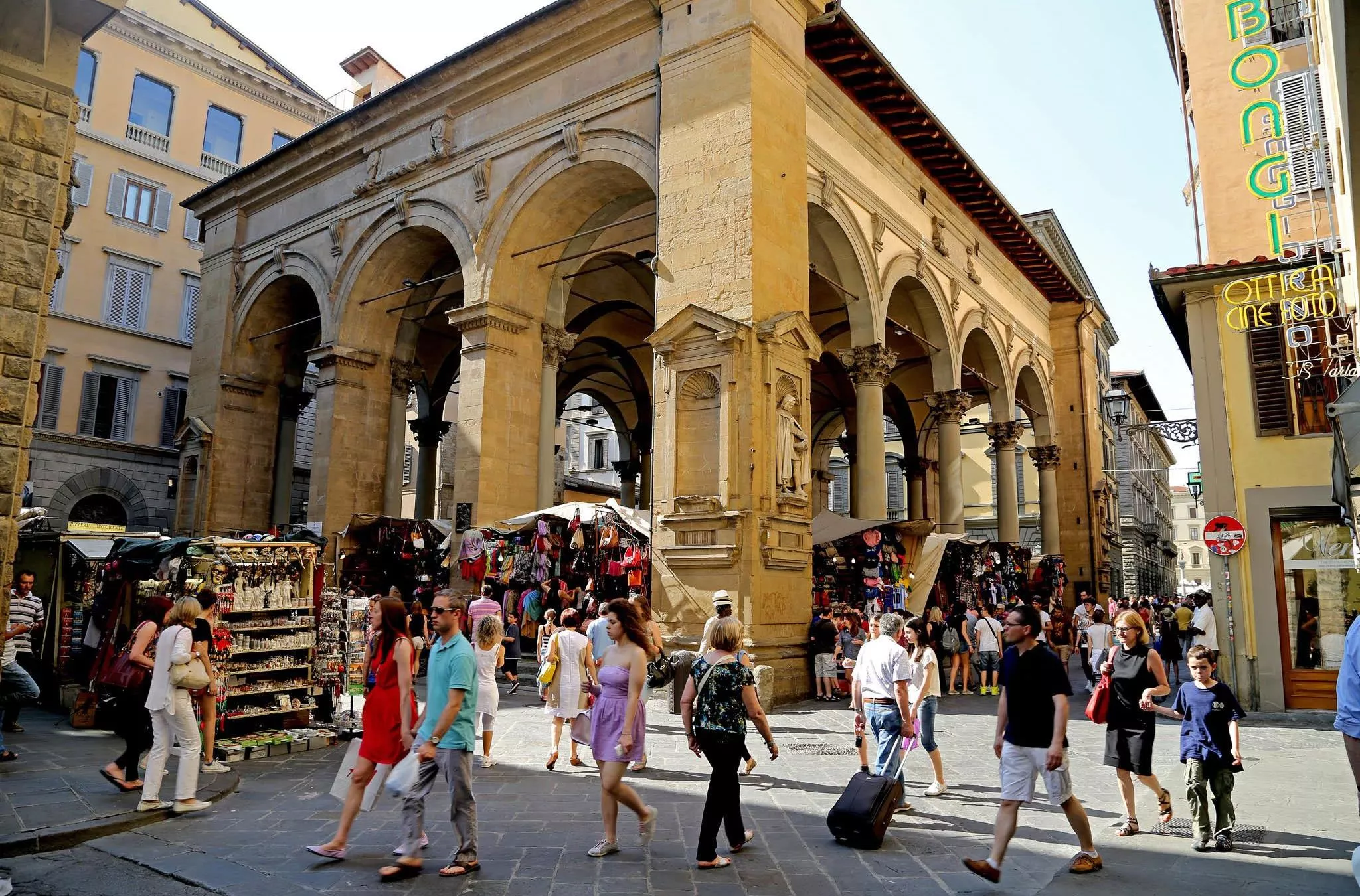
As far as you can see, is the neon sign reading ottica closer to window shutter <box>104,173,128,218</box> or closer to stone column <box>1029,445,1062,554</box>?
stone column <box>1029,445,1062,554</box>

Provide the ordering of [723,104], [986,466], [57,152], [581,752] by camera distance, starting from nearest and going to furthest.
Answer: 1. [57,152]
2. [581,752]
3. [723,104]
4. [986,466]

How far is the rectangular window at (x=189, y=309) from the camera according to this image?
84.9 feet

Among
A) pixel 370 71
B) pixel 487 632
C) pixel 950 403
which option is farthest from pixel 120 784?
pixel 370 71

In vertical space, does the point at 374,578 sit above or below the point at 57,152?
below

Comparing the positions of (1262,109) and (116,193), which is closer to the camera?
(1262,109)

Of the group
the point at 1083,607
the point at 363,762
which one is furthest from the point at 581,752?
the point at 1083,607

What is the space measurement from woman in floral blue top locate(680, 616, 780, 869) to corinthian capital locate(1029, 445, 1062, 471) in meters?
21.5

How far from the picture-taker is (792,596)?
12.2m

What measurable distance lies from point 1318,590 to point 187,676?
1316cm

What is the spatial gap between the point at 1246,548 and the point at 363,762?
11.9 m

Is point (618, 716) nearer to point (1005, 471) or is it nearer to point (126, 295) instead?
point (1005, 471)

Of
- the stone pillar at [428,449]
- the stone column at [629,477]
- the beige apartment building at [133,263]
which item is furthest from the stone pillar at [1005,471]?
the beige apartment building at [133,263]

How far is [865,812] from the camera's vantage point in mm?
5449

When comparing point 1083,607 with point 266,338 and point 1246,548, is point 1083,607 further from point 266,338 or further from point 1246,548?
point 266,338
